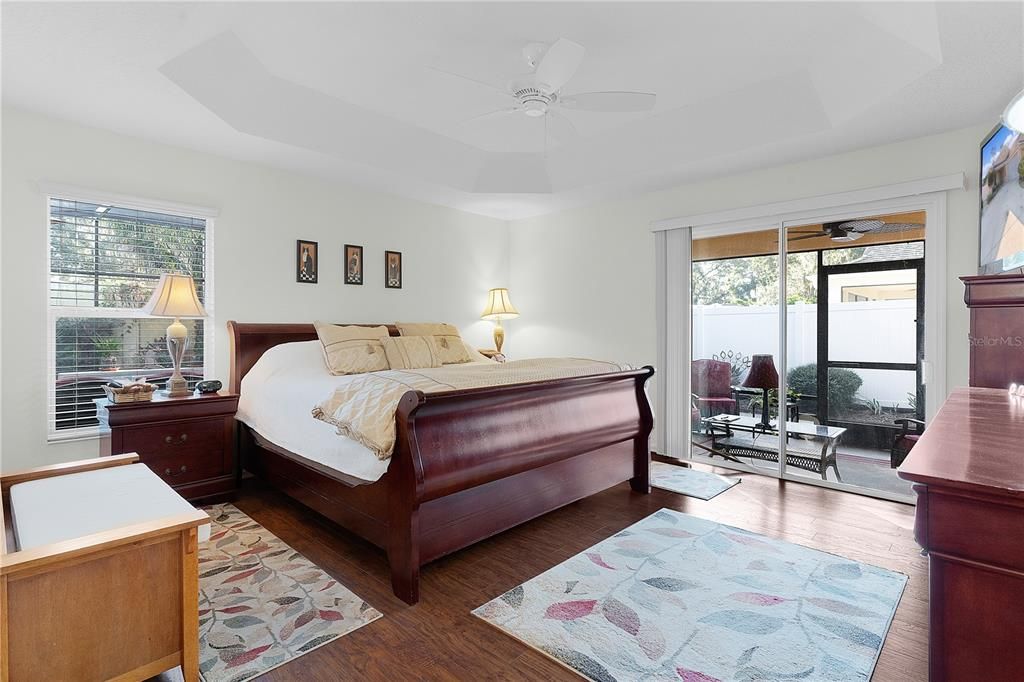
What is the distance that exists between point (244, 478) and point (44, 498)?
7.26 feet

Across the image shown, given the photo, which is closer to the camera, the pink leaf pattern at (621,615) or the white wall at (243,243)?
the pink leaf pattern at (621,615)

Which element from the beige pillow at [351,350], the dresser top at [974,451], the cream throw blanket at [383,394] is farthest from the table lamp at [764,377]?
the beige pillow at [351,350]

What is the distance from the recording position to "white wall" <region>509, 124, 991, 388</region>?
3.34 m

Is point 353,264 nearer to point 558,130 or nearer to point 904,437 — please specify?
point 558,130

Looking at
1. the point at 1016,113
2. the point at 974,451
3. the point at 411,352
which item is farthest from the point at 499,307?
the point at 974,451

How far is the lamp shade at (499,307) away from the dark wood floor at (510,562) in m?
2.53

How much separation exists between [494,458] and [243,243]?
2813 mm

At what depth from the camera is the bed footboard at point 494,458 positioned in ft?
7.27

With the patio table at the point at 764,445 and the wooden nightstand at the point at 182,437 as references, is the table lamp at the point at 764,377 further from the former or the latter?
the wooden nightstand at the point at 182,437

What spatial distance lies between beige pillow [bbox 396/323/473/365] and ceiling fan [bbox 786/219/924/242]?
289 cm

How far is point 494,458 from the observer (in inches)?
102

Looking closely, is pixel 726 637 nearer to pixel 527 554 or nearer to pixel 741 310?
pixel 527 554

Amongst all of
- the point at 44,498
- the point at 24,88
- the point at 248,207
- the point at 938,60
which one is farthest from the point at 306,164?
the point at 938,60

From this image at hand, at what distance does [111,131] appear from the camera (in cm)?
342
